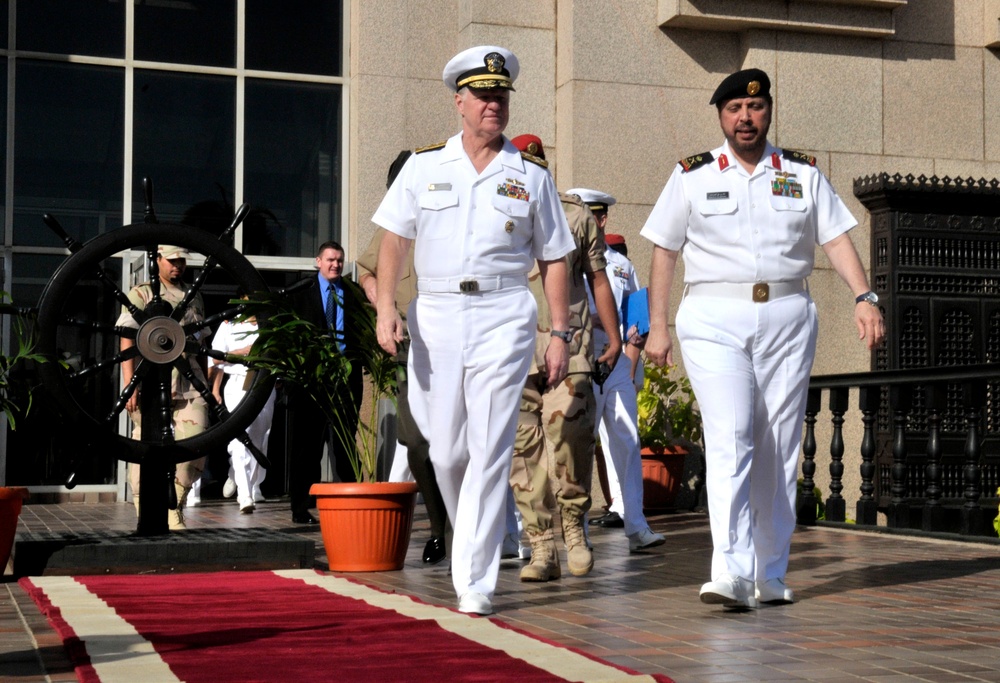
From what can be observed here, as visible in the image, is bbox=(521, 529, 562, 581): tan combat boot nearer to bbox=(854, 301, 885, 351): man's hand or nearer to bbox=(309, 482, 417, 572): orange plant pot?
bbox=(309, 482, 417, 572): orange plant pot

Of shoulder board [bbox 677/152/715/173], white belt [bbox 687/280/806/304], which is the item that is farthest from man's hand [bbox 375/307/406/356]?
shoulder board [bbox 677/152/715/173]

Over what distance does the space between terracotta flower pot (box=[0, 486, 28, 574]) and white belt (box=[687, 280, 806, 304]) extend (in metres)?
3.36

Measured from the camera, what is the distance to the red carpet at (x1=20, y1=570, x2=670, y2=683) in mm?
4395

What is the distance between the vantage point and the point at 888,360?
14664mm

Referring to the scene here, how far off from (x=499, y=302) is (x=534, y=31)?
8.78 m

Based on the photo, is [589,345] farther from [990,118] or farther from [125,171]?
[990,118]

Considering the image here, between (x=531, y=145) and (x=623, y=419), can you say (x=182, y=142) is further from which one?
(x=531, y=145)

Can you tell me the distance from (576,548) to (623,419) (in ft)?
6.36

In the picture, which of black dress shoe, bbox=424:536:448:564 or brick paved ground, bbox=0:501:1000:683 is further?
black dress shoe, bbox=424:536:448:564

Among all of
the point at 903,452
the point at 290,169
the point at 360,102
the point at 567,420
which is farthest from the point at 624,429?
the point at 290,169

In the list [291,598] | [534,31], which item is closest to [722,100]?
[291,598]

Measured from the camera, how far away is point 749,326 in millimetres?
6109

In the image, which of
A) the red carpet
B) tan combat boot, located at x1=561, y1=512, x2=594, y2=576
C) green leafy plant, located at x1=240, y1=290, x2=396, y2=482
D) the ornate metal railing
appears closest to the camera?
the red carpet

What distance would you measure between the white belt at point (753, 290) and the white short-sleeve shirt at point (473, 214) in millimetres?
608
